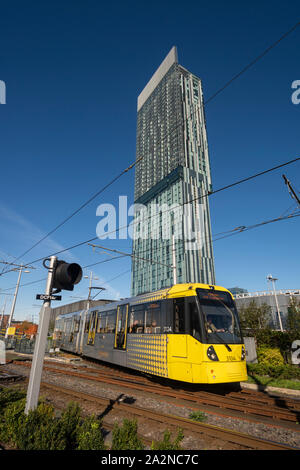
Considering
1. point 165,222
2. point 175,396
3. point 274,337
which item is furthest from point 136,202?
point 175,396

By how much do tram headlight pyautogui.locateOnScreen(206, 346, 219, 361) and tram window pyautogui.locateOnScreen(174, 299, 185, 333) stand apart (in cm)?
112

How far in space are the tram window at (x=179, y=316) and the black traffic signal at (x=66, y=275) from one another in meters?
5.92

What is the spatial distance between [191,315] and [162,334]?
70.1 inches

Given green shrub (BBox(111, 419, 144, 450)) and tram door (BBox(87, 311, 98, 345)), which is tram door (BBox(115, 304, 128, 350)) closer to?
tram door (BBox(87, 311, 98, 345))

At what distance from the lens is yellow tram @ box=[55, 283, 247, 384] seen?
8500 mm

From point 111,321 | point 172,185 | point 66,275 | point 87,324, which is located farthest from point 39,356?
point 172,185

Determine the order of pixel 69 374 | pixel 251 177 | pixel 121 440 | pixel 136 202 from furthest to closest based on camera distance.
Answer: pixel 136 202
pixel 69 374
pixel 251 177
pixel 121 440

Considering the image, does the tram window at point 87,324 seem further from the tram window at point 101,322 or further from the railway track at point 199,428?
the railway track at point 199,428

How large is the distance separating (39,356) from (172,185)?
87131 millimetres

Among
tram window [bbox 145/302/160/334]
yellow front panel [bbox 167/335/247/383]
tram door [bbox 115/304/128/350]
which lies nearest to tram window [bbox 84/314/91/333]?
tram door [bbox 115/304/128/350]

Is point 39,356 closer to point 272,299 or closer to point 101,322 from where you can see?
point 101,322
